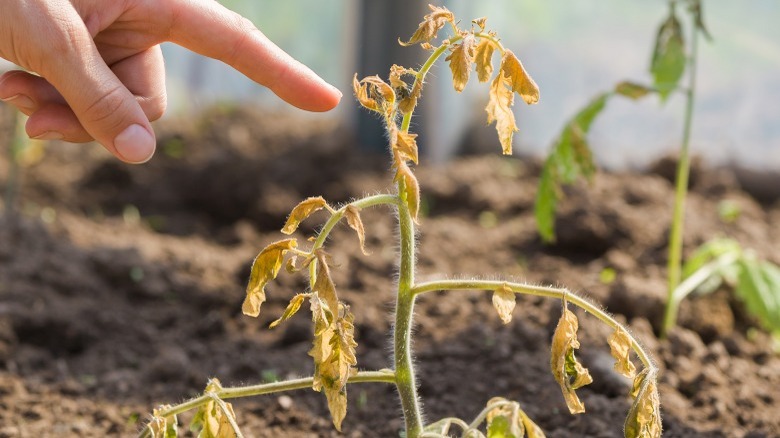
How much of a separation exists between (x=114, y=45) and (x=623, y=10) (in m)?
4.00

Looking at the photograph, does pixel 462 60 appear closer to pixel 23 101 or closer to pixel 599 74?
pixel 23 101

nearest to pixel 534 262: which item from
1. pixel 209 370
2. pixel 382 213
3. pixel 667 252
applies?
pixel 667 252

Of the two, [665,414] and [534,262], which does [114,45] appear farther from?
[534,262]

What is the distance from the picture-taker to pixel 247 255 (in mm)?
4359

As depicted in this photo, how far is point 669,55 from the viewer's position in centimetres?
305

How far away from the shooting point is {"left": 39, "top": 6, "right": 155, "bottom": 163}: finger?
1690mm

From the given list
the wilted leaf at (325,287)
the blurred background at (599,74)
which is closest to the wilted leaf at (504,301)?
the wilted leaf at (325,287)

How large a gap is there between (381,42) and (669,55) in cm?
300

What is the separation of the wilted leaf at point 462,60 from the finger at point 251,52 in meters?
0.38

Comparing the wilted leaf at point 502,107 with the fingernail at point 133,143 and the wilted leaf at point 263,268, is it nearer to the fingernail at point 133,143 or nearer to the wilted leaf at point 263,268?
the wilted leaf at point 263,268

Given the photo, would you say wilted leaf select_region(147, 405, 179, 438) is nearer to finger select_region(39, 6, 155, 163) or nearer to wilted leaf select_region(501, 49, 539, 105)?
finger select_region(39, 6, 155, 163)

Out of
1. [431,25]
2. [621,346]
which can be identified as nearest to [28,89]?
[431,25]

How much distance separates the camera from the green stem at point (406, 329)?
1.75m

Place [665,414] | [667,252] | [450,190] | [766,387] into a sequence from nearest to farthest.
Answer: [665,414] < [766,387] < [667,252] < [450,190]
